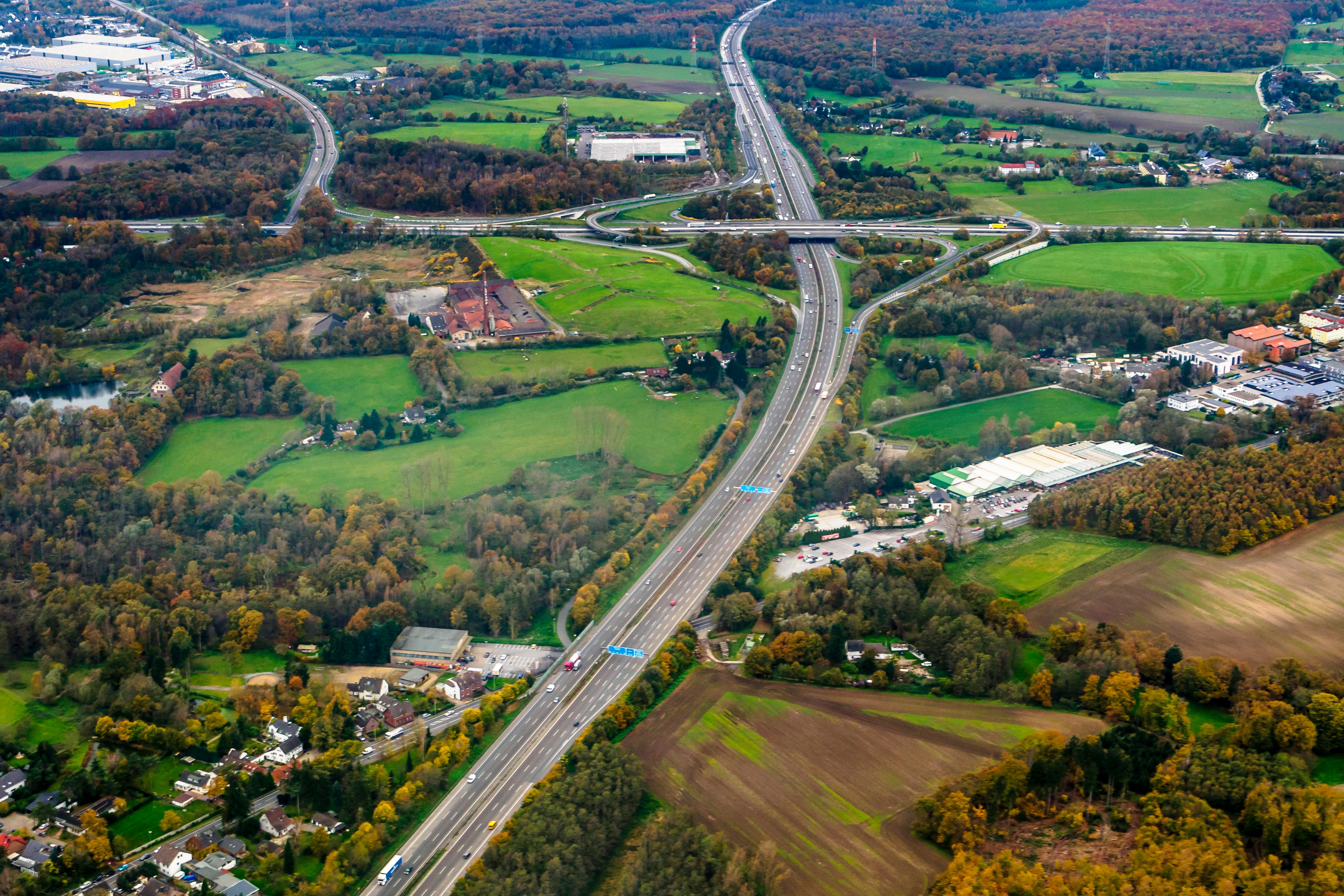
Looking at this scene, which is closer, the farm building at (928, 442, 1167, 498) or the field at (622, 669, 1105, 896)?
the field at (622, 669, 1105, 896)

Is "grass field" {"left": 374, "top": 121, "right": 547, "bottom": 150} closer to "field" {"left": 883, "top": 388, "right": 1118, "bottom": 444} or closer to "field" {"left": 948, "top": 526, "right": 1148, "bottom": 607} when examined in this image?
"field" {"left": 883, "top": 388, "right": 1118, "bottom": 444}

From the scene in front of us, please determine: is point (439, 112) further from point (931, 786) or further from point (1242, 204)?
point (931, 786)

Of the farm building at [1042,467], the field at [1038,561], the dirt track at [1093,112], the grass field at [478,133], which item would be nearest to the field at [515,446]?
the farm building at [1042,467]

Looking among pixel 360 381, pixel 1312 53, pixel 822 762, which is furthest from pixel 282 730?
pixel 1312 53

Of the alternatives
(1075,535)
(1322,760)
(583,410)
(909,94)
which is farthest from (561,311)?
(909,94)

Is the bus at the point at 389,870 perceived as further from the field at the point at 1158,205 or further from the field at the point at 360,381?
the field at the point at 1158,205

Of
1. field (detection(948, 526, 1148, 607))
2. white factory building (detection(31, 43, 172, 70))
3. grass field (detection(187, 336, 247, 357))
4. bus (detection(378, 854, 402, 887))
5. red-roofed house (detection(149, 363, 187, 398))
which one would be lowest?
bus (detection(378, 854, 402, 887))

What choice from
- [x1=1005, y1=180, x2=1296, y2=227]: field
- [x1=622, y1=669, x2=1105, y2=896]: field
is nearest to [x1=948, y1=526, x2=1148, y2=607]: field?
[x1=622, y1=669, x2=1105, y2=896]: field

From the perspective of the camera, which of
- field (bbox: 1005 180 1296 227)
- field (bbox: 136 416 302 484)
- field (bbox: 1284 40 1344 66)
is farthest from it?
field (bbox: 1284 40 1344 66)
